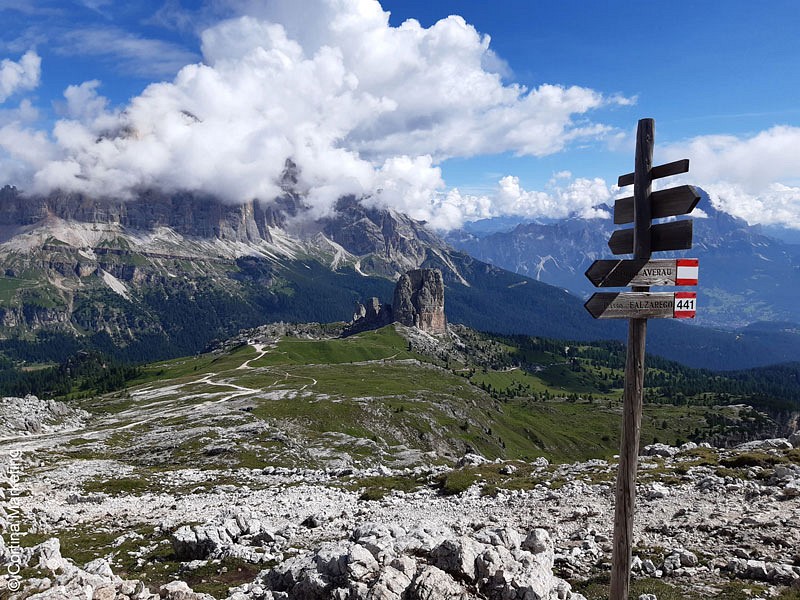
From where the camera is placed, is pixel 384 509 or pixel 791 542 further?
pixel 384 509

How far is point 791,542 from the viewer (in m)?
22.3

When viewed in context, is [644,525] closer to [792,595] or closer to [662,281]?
[792,595]

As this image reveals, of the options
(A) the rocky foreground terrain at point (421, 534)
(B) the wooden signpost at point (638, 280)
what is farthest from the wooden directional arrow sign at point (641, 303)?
(A) the rocky foreground terrain at point (421, 534)

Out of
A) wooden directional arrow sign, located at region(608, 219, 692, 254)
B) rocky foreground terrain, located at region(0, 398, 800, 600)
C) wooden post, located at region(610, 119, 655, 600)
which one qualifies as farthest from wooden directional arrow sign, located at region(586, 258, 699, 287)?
rocky foreground terrain, located at region(0, 398, 800, 600)

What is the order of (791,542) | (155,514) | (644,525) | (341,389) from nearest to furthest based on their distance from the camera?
(791,542), (644,525), (155,514), (341,389)

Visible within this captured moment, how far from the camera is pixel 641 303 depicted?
12.4 metres

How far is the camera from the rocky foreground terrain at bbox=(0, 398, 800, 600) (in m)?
18.4

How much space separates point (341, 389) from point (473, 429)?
165ft

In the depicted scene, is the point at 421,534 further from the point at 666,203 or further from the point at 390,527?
the point at 666,203

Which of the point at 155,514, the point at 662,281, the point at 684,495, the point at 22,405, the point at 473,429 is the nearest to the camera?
the point at 662,281

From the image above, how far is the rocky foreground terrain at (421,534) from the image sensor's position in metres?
18.4

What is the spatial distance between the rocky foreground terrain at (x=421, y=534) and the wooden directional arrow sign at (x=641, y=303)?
10332 mm

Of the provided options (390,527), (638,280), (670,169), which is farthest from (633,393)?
(390,527)

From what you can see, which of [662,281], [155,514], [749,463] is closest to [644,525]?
[749,463]
